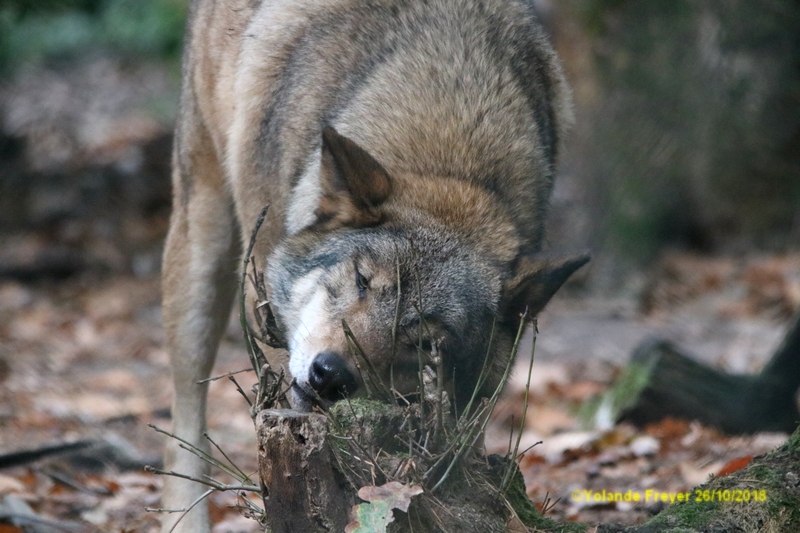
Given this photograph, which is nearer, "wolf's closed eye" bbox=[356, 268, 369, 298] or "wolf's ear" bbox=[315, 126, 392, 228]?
"wolf's closed eye" bbox=[356, 268, 369, 298]

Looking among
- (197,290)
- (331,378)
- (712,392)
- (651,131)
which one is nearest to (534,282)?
(331,378)

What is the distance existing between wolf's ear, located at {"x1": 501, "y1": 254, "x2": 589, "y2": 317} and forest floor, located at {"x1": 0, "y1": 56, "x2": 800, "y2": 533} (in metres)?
0.89

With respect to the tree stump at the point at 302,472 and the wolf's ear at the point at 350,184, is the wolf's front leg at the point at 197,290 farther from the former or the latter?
the tree stump at the point at 302,472

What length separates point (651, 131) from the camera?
9.73m

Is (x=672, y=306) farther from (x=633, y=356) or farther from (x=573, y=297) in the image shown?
(x=633, y=356)

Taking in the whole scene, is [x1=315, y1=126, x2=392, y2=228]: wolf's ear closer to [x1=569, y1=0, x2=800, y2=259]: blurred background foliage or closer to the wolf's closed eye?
the wolf's closed eye

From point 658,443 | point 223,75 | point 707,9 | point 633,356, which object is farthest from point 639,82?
point 223,75

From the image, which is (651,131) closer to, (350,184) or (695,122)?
(695,122)

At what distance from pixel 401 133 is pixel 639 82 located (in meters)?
6.65

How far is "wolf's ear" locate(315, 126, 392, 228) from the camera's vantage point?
138 inches

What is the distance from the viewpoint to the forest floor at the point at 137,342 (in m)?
4.81

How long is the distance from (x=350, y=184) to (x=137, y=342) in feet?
20.4

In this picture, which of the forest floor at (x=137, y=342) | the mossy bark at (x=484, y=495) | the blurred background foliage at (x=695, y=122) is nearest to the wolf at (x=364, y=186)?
the mossy bark at (x=484, y=495)

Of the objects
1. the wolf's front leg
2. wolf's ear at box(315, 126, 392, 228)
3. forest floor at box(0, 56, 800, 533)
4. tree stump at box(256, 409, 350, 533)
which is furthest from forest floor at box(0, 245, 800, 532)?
wolf's ear at box(315, 126, 392, 228)
